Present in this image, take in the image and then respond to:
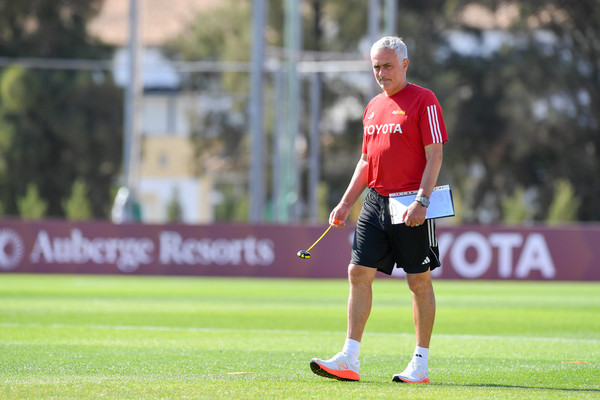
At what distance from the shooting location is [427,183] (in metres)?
7.29

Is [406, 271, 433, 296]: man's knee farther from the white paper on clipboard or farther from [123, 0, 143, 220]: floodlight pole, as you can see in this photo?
[123, 0, 143, 220]: floodlight pole

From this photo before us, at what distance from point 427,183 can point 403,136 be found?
381 mm

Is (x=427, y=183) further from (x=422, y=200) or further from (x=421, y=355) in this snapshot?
(x=421, y=355)

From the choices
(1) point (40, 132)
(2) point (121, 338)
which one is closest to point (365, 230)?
(2) point (121, 338)

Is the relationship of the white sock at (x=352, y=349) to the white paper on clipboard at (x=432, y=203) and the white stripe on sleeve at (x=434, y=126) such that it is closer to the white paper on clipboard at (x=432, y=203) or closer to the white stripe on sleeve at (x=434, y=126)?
the white paper on clipboard at (x=432, y=203)

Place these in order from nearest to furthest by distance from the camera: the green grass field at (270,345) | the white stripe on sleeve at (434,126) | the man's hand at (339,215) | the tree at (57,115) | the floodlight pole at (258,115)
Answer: the green grass field at (270,345)
the white stripe on sleeve at (434,126)
the man's hand at (339,215)
the floodlight pole at (258,115)
the tree at (57,115)

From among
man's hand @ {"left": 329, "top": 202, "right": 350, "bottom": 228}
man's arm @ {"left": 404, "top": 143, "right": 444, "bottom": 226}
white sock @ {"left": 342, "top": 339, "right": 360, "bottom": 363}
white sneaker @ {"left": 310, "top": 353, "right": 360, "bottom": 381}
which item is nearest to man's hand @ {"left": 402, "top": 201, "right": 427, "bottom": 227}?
man's arm @ {"left": 404, "top": 143, "right": 444, "bottom": 226}

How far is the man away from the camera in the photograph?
24.4 ft

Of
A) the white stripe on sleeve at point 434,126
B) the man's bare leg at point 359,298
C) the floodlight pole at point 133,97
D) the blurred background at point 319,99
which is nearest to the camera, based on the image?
the white stripe on sleeve at point 434,126

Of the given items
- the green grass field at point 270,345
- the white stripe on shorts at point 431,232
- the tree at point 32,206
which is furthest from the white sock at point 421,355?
the tree at point 32,206

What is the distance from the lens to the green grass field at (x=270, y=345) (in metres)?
7.01

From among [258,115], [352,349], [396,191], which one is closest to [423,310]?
[352,349]

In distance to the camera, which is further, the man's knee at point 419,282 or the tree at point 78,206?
the tree at point 78,206

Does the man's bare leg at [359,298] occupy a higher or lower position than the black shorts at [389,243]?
lower
